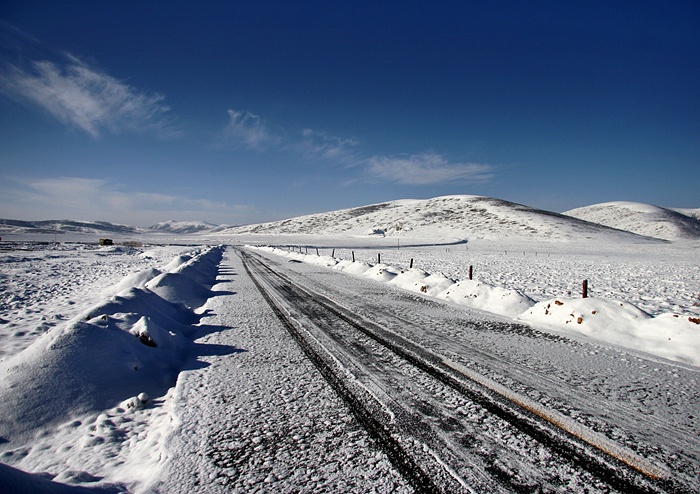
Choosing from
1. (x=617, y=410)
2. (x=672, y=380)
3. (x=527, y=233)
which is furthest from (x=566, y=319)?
(x=527, y=233)

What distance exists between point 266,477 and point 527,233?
102828 mm

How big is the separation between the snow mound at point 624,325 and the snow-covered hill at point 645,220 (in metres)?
153

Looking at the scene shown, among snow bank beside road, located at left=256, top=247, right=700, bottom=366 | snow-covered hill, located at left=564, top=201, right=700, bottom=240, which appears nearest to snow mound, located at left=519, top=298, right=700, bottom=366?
snow bank beside road, located at left=256, top=247, right=700, bottom=366

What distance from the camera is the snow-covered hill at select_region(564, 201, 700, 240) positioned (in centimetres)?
13062

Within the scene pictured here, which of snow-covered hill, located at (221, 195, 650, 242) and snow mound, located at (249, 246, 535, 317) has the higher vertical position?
snow-covered hill, located at (221, 195, 650, 242)

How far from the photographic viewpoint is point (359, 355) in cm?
576

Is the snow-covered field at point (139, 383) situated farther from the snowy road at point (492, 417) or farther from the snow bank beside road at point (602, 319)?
the snowy road at point (492, 417)

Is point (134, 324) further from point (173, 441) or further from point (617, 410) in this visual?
point (617, 410)

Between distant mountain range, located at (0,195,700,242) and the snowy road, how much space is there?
302 ft

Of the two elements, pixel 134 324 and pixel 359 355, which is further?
pixel 134 324

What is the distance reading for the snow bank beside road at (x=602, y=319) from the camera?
245 inches

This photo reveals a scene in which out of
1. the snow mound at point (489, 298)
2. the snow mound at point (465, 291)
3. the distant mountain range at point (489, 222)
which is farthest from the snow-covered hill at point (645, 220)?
the snow mound at point (489, 298)

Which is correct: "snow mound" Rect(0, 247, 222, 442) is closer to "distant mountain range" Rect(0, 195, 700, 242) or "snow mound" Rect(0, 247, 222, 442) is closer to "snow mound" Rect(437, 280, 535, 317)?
"snow mound" Rect(437, 280, 535, 317)

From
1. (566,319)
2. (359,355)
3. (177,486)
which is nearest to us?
A: (177,486)
